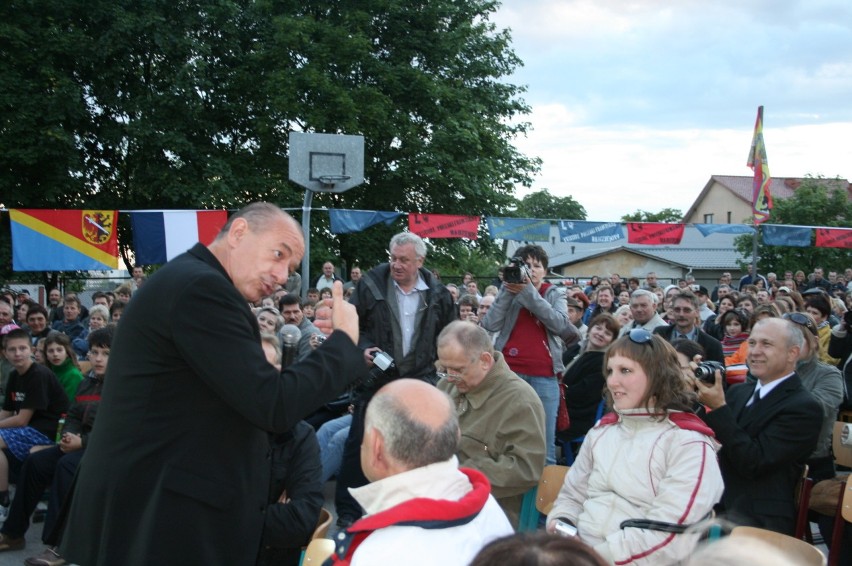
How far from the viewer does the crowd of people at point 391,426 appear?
1.91 meters

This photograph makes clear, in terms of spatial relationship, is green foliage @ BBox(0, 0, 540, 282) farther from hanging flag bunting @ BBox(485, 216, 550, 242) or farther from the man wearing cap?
the man wearing cap

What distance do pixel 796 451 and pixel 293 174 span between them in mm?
7590

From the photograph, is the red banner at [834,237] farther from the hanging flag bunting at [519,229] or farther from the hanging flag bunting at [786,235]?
the hanging flag bunting at [519,229]

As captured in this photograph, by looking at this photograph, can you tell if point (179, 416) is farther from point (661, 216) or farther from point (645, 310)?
point (661, 216)

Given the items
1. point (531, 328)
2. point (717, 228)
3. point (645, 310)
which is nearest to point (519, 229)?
point (717, 228)

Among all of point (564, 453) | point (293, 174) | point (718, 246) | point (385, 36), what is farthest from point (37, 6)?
point (718, 246)

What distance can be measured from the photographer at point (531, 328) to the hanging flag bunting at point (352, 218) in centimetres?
945

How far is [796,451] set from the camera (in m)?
3.53

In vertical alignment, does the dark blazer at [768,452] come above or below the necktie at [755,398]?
below

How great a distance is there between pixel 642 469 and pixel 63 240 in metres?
11.5

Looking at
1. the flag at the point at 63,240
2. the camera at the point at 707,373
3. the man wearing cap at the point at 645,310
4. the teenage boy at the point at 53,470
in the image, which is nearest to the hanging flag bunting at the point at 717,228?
the man wearing cap at the point at 645,310

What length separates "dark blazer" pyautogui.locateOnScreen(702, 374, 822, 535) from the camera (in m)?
3.47

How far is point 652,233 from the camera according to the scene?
16859 mm

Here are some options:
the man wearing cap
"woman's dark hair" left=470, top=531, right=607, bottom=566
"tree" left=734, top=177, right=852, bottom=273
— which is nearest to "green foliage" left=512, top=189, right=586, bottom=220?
"tree" left=734, top=177, right=852, bottom=273
